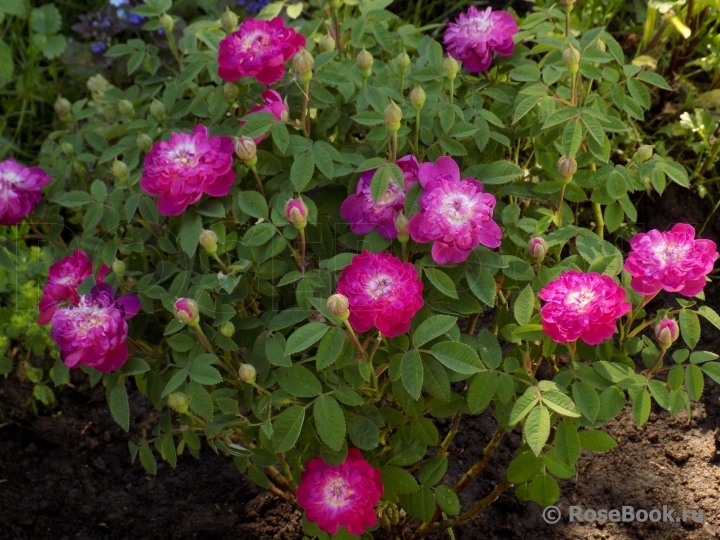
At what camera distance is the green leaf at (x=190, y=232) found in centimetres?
130

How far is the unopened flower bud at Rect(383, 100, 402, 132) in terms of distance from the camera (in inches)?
48.1

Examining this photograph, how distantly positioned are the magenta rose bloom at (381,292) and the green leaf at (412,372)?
0.15 feet

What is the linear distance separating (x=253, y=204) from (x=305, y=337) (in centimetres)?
25

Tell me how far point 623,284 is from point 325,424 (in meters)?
0.51

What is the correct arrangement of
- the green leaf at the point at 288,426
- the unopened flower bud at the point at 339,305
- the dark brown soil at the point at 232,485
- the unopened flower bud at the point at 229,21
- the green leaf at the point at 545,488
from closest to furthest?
the unopened flower bud at the point at 339,305
the green leaf at the point at 288,426
the green leaf at the point at 545,488
the unopened flower bud at the point at 229,21
the dark brown soil at the point at 232,485

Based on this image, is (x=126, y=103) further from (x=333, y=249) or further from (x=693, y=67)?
(x=693, y=67)

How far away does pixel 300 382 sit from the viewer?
1.23 metres

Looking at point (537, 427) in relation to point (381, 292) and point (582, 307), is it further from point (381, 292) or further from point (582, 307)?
point (381, 292)

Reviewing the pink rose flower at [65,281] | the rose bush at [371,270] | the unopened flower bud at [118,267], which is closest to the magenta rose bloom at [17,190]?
the rose bush at [371,270]

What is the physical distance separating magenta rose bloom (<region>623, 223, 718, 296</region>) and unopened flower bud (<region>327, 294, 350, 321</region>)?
1.39 ft

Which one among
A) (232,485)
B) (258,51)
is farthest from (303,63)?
(232,485)

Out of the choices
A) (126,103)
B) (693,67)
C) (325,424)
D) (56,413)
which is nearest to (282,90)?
(126,103)

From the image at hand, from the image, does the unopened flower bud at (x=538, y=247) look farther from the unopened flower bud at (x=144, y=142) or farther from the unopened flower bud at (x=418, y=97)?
the unopened flower bud at (x=144, y=142)

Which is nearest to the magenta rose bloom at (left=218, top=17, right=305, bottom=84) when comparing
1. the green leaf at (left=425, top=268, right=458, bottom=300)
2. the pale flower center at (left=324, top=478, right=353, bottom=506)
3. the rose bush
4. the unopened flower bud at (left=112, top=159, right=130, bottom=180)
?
the rose bush
